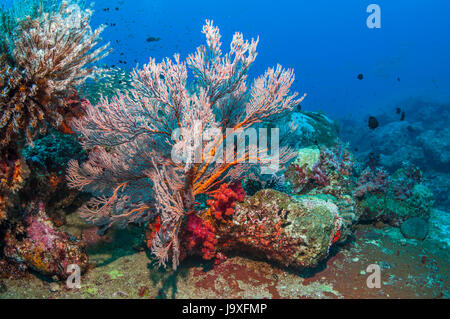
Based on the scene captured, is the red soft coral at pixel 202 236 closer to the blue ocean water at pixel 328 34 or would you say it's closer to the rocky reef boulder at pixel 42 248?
the rocky reef boulder at pixel 42 248

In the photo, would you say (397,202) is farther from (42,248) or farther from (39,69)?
(39,69)

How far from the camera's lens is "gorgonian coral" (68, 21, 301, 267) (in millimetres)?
3484

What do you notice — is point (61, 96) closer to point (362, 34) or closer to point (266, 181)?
point (266, 181)

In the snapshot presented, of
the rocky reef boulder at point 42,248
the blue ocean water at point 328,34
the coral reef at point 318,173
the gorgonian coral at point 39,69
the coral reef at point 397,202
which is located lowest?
the rocky reef boulder at point 42,248

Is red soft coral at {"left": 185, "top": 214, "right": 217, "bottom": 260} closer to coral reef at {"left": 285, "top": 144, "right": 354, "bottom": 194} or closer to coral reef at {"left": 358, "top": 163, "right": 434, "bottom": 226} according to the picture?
coral reef at {"left": 285, "top": 144, "right": 354, "bottom": 194}

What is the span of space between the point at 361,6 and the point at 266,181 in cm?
15888

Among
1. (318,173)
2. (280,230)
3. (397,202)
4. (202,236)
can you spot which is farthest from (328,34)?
(202,236)

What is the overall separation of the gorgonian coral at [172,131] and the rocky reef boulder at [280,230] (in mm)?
777

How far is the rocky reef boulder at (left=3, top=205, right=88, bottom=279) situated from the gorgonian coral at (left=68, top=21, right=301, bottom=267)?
1.90ft

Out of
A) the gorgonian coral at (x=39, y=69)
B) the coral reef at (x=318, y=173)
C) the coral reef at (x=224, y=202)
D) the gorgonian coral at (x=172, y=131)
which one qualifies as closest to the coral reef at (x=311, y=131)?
the coral reef at (x=318, y=173)

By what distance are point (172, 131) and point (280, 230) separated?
2600 millimetres

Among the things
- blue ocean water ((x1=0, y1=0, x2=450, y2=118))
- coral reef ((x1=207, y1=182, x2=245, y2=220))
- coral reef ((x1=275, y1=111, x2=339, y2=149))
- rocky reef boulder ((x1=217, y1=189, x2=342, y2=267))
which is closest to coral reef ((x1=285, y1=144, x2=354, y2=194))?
coral reef ((x1=275, y1=111, x2=339, y2=149))

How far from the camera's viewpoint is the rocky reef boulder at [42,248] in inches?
142
